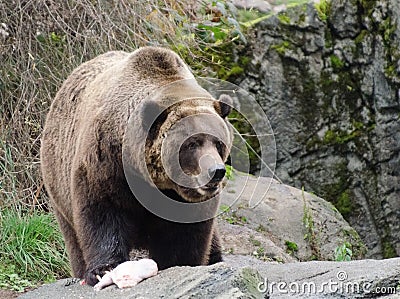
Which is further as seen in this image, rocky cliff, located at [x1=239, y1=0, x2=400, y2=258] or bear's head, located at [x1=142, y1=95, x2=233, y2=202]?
rocky cliff, located at [x1=239, y1=0, x2=400, y2=258]

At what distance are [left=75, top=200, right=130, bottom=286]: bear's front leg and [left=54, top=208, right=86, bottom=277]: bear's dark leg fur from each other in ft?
2.34

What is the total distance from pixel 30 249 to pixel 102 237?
259 cm

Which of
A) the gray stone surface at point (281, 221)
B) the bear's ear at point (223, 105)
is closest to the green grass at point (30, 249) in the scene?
the gray stone surface at point (281, 221)

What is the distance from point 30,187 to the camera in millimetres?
7605

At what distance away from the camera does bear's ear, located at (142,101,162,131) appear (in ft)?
15.0

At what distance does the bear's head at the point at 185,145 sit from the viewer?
14.7 ft

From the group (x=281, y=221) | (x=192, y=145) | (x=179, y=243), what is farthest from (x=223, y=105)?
(x=281, y=221)

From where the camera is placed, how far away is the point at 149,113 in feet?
15.0

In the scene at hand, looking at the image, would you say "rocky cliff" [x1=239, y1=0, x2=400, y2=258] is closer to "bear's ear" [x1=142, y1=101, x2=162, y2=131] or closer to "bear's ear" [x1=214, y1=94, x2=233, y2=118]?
"bear's ear" [x1=214, y1=94, x2=233, y2=118]

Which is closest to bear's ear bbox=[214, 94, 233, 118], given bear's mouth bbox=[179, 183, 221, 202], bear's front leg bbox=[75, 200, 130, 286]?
bear's mouth bbox=[179, 183, 221, 202]

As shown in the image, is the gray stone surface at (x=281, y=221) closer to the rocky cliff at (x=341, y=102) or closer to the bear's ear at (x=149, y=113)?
the rocky cliff at (x=341, y=102)

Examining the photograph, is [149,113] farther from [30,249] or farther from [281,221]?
[281,221]

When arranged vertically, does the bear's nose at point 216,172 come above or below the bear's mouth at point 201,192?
above

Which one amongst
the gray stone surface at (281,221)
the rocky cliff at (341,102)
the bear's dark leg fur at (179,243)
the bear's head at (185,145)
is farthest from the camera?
the rocky cliff at (341,102)
